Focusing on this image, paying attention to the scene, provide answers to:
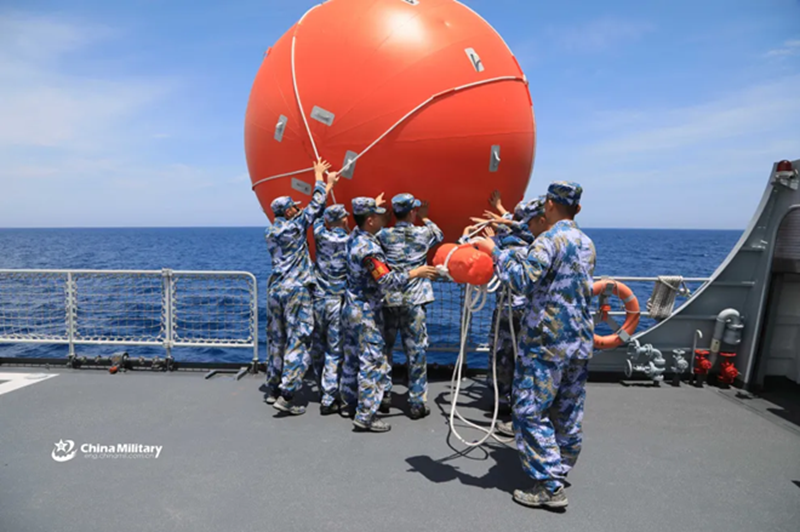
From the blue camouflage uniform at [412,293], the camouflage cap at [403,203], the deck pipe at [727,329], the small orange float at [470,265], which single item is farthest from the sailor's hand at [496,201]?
the deck pipe at [727,329]

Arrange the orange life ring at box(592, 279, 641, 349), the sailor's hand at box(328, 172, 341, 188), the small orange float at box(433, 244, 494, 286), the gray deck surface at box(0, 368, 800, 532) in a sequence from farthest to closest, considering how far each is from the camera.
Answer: the orange life ring at box(592, 279, 641, 349) < the sailor's hand at box(328, 172, 341, 188) < the small orange float at box(433, 244, 494, 286) < the gray deck surface at box(0, 368, 800, 532)

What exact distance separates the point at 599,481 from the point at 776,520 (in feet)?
3.29

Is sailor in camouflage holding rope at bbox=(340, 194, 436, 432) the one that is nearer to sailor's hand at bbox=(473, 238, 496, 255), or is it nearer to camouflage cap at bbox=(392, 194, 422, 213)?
camouflage cap at bbox=(392, 194, 422, 213)

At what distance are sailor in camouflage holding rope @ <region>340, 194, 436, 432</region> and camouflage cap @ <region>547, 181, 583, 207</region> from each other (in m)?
1.37

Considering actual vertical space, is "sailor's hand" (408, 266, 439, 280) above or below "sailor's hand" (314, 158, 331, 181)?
below

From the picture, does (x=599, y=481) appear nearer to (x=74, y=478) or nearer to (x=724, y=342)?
(x=724, y=342)

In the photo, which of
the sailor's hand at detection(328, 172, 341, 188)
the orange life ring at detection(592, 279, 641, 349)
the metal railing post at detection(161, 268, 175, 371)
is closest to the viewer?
the sailor's hand at detection(328, 172, 341, 188)

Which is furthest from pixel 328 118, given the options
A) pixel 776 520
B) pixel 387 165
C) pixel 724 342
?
pixel 724 342

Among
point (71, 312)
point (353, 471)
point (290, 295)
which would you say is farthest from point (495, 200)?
point (71, 312)

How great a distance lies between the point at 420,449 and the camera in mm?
3652

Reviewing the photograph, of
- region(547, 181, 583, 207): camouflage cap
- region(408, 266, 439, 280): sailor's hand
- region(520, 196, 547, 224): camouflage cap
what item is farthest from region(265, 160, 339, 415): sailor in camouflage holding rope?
region(547, 181, 583, 207): camouflage cap

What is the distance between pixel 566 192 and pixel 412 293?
1.68 m

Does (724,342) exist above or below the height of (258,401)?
above

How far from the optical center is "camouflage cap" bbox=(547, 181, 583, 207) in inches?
114
